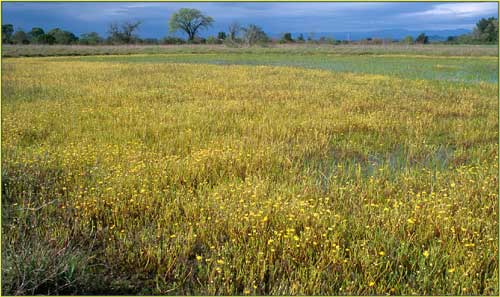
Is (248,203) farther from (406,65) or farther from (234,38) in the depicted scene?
(234,38)

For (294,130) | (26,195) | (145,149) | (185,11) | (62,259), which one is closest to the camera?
(62,259)

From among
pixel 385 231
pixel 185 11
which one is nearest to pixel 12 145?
pixel 385 231

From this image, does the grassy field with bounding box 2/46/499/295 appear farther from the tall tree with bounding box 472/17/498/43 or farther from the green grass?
the tall tree with bounding box 472/17/498/43

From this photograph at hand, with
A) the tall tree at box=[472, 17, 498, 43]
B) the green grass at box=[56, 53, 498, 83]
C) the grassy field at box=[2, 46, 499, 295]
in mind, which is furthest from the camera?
the tall tree at box=[472, 17, 498, 43]

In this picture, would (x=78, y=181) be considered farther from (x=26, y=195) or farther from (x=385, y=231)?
(x=385, y=231)

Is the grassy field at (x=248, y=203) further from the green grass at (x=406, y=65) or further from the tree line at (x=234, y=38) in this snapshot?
the tree line at (x=234, y=38)

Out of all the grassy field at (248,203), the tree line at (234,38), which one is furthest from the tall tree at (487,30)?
the grassy field at (248,203)

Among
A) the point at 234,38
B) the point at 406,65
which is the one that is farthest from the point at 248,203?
the point at 234,38

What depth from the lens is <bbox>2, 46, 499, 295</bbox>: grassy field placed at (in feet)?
12.8

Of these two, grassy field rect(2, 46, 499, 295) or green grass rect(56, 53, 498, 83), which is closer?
grassy field rect(2, 46, 499, 295)

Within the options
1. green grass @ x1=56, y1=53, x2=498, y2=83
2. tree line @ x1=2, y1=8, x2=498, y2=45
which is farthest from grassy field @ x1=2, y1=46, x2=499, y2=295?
tree line @ x1=2, y1=8, x2=498, y2=45

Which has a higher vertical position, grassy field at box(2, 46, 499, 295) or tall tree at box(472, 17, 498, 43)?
tall tree at box(472, 17, 498, 43)

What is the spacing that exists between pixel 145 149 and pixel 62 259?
418 centimetres

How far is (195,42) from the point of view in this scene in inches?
3307
